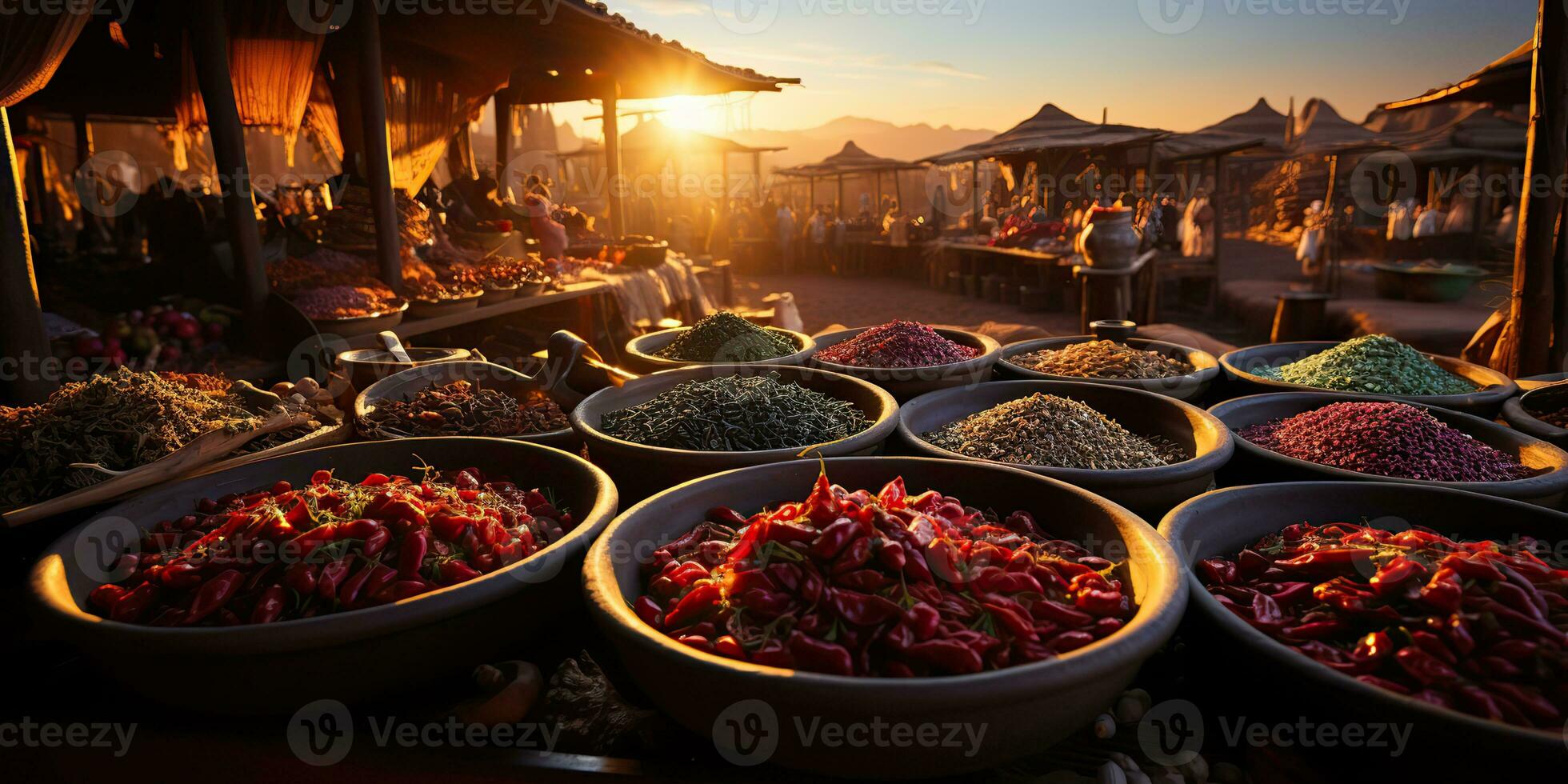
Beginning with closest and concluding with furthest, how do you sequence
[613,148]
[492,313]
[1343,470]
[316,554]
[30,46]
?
[316,554] < [1343,470] < [30,46] < [492,313] < [613,148]

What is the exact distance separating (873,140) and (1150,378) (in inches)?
4139

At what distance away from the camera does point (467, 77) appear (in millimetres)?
8328

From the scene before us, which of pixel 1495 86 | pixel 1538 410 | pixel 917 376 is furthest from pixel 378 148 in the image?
pixel 1495 86

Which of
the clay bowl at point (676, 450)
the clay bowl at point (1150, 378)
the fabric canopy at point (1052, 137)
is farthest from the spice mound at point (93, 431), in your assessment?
the fabric canopy at point (1052, 137)

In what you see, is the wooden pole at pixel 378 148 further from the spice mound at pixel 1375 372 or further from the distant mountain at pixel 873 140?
the distant mountain at pixel 873 140

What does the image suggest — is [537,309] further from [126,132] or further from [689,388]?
[126,132]

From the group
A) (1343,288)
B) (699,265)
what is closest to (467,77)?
(699,265)

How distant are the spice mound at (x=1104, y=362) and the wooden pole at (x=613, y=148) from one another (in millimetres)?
6756

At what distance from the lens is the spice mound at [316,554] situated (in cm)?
128

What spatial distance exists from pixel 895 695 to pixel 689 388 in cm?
146

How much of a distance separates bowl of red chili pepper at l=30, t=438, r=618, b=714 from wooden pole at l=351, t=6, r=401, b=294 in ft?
13.1

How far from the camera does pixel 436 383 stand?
275cm

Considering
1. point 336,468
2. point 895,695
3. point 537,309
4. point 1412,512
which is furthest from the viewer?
point 537,309

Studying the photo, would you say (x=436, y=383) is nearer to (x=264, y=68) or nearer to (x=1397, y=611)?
(x=1397, y=611)
